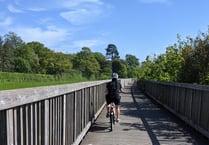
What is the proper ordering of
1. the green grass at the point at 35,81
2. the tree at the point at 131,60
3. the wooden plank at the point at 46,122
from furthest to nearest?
the tree at the point at 131,60 → the green grass at the point at 35,81 → the wooden plank at the point at 46,122

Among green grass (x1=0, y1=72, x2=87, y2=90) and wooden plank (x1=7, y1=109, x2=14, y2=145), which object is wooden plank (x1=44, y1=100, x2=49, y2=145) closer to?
wooden plank (x1=7, y1=109, x2=14, y2=145)

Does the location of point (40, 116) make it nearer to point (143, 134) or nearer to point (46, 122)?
point (46, 122)

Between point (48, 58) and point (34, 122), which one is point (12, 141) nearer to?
point (34, 122)

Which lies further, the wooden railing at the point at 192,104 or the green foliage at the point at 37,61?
the green foliage at the point at 37,61

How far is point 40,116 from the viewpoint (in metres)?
4.30

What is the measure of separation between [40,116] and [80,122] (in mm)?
3870

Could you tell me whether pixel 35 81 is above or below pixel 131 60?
below

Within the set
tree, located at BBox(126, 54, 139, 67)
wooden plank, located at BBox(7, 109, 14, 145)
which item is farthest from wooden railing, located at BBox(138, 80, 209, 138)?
tree, located at BBox(126, 54, 139, 67)

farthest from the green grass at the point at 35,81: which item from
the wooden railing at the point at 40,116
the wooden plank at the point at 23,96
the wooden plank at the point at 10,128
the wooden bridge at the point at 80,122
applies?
the wooden plank at the point at 10,128

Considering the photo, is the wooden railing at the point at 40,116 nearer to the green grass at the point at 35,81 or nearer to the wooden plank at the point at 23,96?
the wooden plank at the point at 23,96

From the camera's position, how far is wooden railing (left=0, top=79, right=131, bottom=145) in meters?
3.06

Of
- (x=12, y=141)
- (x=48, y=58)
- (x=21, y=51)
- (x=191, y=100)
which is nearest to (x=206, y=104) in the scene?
(x=191, y=100)

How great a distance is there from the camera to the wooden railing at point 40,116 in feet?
10.0

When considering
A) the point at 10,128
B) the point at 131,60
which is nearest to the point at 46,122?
the point at 10,128
